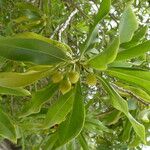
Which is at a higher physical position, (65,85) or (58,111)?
(65,85)

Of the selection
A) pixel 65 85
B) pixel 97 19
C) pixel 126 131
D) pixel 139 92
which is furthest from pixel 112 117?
pixel 97 19

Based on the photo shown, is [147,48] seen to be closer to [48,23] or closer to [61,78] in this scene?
[61,78]

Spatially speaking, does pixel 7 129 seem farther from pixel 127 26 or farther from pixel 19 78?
pixel 127 26

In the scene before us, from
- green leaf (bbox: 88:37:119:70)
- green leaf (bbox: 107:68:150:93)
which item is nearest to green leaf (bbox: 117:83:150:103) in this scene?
green leaf (bbox: 107:68:150:93)

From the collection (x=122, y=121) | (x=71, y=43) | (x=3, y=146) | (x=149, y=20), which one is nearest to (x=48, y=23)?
(x=71, y=43)

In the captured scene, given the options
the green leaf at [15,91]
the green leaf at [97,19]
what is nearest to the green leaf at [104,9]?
the green leaf at [97,19]

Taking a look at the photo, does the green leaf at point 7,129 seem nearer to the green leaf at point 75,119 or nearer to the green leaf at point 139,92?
the green leaf at point 75,119
